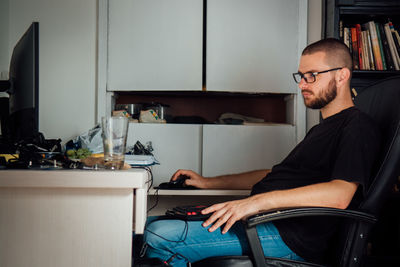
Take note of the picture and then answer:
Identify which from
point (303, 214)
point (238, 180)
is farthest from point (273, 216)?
point (238, 180)

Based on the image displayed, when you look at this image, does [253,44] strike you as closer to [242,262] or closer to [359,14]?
[359,14]

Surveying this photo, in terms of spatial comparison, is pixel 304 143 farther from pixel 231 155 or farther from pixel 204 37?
pixel 204 37

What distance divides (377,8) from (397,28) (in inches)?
10.4

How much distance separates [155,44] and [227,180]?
103 cm

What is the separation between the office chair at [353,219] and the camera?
1050 mm

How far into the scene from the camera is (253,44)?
7.83 ft

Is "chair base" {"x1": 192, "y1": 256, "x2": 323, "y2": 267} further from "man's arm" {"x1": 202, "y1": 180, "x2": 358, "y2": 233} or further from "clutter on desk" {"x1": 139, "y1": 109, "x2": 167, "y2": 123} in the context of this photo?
"clutter on desk" {"x1": 139, "y1": 109, "x2": 167, "y2": 123}

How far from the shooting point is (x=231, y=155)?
2375 millimetres

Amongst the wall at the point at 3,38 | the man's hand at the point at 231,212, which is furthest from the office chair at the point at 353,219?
the wall at the point at 3,38

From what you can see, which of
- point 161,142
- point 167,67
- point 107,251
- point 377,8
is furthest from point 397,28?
point 107,251

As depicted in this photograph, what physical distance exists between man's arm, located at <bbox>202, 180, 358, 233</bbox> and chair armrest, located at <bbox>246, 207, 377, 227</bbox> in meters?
0.09

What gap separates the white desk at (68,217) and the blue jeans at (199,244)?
11.8 inches

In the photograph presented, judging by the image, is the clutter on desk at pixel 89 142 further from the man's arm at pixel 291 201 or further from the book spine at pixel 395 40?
the book spine at pixel 395 40

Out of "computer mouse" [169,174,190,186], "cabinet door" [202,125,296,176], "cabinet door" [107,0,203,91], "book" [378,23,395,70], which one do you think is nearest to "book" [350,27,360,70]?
"book" [378,23,395,70]
